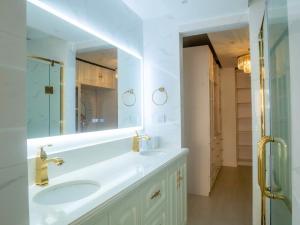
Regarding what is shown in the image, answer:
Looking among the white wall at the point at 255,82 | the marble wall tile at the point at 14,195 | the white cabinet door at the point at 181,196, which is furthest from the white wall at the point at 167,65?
the marble wall tile at the point at 14,195

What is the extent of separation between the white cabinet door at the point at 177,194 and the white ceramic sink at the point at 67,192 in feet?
2.54

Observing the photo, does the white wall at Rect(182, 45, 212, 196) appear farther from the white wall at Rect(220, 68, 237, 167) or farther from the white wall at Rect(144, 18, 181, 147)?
the white wall at Rect(220, 68, 237, 167)

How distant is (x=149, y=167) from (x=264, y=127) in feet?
3.78

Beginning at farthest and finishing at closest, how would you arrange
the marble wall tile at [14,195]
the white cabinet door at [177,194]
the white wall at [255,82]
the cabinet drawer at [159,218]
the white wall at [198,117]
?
the white wall at [198,117] < the white wall at [255,82] < the white cabinet door at [177,194] < the cabinet drawer at [159,218] < the marble wall tile at [14,195]

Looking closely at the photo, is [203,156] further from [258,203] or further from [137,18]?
[137,18]

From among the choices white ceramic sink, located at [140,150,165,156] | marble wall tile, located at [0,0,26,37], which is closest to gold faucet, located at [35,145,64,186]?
marble wall tile, located at [0,0,26,37]

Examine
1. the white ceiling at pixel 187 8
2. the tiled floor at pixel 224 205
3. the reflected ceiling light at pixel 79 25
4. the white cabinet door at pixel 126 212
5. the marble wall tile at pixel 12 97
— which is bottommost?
the tiled floor at pixel 224 205

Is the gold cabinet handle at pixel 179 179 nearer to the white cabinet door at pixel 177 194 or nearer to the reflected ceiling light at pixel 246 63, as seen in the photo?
the white cabinet door at pixel 177 194

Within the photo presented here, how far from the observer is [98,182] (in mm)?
1259

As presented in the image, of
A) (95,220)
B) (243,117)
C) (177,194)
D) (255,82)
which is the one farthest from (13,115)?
(243,117)

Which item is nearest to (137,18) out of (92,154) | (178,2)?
(178,2)

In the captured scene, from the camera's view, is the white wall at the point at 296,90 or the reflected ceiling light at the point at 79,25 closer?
the white wall at the point at 296,90

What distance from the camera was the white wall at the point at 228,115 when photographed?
5.21 meters

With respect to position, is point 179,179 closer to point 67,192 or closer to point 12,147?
point 67,192
